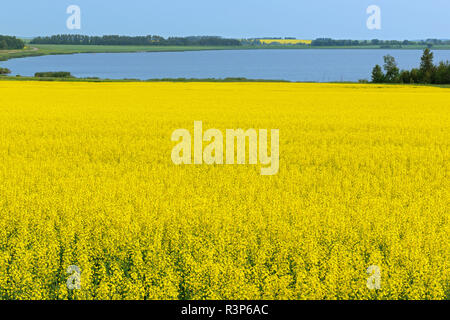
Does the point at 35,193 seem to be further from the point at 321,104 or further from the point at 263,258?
the point at 321,104

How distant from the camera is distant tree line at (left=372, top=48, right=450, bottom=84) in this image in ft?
238

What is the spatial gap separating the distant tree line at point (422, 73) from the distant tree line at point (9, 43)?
109191mm

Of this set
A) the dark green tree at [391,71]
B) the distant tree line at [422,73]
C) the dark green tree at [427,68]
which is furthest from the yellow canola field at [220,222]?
the dark green tree at [391,71]

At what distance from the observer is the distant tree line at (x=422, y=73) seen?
7269cm

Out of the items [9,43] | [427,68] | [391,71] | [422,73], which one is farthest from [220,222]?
[9,43]

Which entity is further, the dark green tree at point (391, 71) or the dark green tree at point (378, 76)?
the dark green tree at point (378, 76)

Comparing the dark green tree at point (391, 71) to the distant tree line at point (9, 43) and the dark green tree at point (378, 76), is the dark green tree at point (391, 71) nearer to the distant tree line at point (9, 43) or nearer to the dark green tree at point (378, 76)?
the dark green tree at point (378, 76)

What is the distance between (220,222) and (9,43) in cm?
15713

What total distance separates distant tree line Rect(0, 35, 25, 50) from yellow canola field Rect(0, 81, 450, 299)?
140912mm

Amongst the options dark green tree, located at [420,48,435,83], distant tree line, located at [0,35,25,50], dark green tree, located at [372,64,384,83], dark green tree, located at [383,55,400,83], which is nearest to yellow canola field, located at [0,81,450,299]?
dark green tree, located at [420,48,435,83]

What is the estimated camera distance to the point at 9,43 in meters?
145

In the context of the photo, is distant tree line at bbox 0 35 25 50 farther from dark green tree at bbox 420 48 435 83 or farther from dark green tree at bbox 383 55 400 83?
dark green tree at bbox 420 48 435 83
